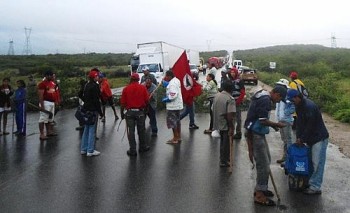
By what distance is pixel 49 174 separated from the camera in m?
7.59

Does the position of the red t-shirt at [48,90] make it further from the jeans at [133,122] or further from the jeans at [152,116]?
the jeans at [133,122]

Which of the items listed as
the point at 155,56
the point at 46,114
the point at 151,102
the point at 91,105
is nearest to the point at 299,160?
the point at 91,105

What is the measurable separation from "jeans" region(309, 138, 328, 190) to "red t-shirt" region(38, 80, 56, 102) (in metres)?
7.32

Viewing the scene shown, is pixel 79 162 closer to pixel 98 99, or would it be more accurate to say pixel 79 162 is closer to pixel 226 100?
pixel 98 99

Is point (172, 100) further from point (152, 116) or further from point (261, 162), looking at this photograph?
point (261, 162)

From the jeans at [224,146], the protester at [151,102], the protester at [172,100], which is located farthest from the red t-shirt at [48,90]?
the jeans at [224,146]

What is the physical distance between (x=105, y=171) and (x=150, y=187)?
1.37 m

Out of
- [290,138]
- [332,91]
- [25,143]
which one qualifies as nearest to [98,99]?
[25,143]

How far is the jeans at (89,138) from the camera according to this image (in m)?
8.88

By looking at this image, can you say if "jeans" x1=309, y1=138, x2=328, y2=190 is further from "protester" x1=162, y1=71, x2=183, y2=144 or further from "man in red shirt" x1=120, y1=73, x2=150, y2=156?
"protester" x1=162, y1=71, x2=183, y2=144

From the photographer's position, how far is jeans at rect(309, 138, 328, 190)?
6353 mm

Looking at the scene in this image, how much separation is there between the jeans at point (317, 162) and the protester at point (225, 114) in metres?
1.77

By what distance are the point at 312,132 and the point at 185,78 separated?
5.23 metres

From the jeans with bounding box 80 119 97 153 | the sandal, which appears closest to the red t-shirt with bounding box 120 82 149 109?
the jeans with bounding box 80 119 97 153
